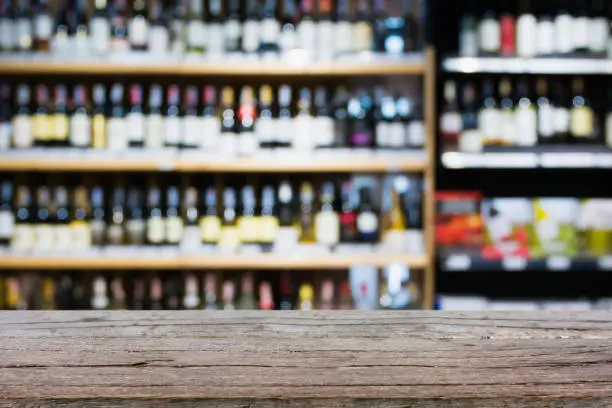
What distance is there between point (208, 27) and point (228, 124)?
0.41 meters

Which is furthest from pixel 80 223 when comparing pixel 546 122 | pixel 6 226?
pixel 546 122

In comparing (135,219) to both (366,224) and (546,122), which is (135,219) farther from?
(546,122)

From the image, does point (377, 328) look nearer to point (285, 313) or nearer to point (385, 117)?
point (285, 313)

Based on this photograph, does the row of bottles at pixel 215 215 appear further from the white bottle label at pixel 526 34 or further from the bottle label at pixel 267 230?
the white bottle label at pixel 526 34

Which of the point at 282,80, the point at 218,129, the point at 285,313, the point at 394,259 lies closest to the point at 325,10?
the point at 282,80

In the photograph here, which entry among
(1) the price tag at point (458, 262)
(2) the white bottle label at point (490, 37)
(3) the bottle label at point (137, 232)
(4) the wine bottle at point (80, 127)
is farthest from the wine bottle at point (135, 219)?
(2) the white bottle label at point (490, 37)

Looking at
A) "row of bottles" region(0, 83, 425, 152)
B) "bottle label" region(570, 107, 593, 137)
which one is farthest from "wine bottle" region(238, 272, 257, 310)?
"bottle label" region(570, 107, 593, 137)

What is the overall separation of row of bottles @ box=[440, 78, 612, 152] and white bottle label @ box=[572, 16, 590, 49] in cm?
23

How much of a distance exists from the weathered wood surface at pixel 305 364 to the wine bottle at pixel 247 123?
2193 mm

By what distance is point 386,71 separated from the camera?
2.68m

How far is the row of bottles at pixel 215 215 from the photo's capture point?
2.73 meters

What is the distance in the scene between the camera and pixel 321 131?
2750mm

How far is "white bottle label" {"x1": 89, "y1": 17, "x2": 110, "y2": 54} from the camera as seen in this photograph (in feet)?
9.02

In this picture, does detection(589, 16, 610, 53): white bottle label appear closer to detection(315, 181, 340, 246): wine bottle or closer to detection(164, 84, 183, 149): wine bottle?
detection(315, 181, 340, 246): wine bottle
